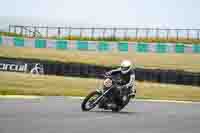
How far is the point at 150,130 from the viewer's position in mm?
9930

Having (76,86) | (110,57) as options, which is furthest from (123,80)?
(110,57)

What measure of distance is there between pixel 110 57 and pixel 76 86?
45.4 ft

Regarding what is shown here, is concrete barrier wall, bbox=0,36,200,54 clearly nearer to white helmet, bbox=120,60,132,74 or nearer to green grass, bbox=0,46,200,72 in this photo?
green grass, bbox=0,46,200,72

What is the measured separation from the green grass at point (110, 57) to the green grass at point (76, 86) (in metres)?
9.67

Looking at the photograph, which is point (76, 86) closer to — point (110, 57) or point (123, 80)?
point (123, 80)

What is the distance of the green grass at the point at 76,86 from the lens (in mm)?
24156

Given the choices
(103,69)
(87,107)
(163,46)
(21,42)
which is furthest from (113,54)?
(87,107)

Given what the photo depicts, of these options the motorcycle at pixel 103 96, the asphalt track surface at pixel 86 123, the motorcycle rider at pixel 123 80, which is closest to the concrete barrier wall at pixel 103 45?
the motorcycle rider at pixel 123 80

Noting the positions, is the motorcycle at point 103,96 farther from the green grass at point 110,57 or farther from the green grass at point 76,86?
the green grass at point 110,57

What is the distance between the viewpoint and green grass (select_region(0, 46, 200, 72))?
120 feet

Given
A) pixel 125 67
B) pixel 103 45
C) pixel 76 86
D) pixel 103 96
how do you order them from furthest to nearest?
pixel 103 45 → pixel 76 86 → pixel 125 67 → pixel 103 96

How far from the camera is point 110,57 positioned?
39.1 metres

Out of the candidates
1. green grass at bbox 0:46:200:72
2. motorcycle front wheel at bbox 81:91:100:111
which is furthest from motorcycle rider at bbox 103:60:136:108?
green grass at bbox 0:46:200:72

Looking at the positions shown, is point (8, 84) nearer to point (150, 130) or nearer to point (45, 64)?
point (45, 64)
